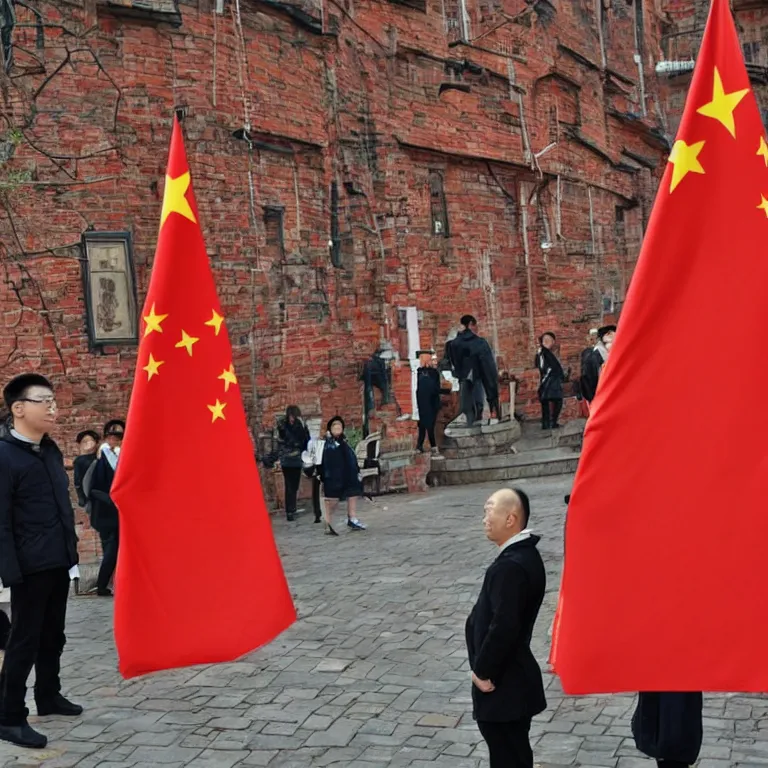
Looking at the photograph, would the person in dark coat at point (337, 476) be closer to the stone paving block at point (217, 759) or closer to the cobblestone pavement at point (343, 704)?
the cobblestone pavement at point (343, 704)

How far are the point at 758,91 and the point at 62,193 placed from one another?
22994 mm

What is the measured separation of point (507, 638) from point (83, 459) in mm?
6382

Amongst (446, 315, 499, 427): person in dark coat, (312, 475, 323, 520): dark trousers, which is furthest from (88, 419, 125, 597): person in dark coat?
(446, 315, 499, 427): person in dark coat

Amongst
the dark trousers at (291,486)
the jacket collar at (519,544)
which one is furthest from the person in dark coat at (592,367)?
the jacket collar at (519,544)

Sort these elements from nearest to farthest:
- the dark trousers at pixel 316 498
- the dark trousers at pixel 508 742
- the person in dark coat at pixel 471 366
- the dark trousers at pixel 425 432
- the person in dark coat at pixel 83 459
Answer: the dark trousers at pixel 508 742, the person in dark coat at pixel 83 459, the dark trousers at pixel 316 498, the dark trousers at pixel 425 432, the person in dark coat at pixel 471 366

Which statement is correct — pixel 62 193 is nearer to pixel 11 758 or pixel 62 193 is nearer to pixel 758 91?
pixel 11 758

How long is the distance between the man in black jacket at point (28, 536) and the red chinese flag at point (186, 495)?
33 cm

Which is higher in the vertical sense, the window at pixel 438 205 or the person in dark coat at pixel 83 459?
the window at pixel 438 205

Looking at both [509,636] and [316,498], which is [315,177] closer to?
[316,498]

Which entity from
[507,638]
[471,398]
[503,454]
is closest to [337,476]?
[503,454]

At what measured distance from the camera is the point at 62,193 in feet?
39.2

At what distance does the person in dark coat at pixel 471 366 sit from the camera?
16.6 metres

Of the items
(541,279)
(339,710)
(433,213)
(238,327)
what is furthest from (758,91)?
(339,710)

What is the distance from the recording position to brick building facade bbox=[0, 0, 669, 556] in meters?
11.9
